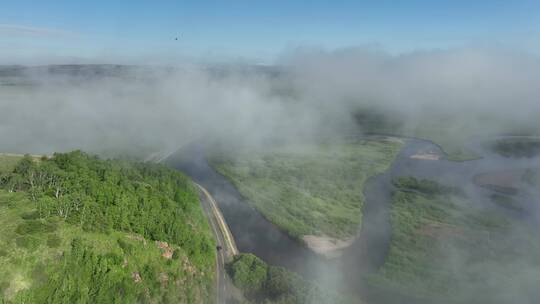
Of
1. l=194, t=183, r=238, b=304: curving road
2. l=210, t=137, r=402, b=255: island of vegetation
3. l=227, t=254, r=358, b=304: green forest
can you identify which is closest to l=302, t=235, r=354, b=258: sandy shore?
l=210, t=137, r=402, b=255: island of vegetation

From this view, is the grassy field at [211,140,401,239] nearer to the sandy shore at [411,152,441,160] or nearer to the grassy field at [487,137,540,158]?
the sandy shore at [411,152,441,160]

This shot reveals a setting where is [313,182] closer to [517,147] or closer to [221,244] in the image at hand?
[221,244]

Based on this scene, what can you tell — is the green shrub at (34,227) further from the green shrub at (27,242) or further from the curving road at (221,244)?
the curving road at (221,244)

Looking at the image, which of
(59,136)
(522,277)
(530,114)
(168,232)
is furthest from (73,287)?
(530,114)

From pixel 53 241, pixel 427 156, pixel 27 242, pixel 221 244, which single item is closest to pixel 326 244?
pixel 221 244

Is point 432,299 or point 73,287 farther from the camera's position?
point 432,299

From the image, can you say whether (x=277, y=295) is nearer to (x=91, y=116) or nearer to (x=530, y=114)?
(x=91, y=116)

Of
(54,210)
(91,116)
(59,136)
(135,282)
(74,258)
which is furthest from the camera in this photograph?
(91,116)
